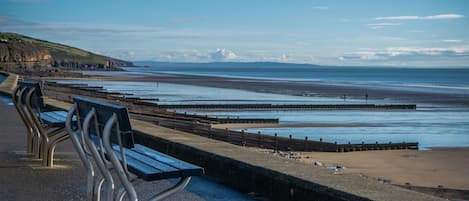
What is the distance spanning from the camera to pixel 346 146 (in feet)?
88.7

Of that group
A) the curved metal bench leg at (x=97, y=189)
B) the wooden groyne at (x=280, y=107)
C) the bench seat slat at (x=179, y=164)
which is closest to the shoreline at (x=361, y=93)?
the wooden groyne at (x=280, y=107)

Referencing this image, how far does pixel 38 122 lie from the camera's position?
8703mm

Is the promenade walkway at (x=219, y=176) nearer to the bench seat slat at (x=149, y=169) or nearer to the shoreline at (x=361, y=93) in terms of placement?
the bench seat slat at (x=149, y=169)

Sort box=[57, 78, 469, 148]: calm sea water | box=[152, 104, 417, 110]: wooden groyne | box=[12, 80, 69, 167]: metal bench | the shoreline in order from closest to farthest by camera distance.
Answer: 1. box=[12, 80, 69, 167]: metal bench
2. box=[57, 78, 469, 148]: calm sea water
3. box=[152, 104, 417, 110]: wooden groyne
4. the shoreline

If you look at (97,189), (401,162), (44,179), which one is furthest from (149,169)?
(401,162)

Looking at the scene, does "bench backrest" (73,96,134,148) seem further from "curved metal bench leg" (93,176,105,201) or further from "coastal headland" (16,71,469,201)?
"coastal headland" (16,71,469,201)

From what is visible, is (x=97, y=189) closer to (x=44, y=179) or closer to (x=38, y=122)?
(x=44, y=179)

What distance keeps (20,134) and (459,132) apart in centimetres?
2667

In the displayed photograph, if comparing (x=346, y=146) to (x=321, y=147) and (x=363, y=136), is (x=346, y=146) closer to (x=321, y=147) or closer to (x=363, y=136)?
(x=321, y=147)

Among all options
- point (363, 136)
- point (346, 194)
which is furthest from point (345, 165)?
point (346, 194)

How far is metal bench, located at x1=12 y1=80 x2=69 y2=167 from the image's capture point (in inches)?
334

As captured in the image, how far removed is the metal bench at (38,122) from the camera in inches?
334

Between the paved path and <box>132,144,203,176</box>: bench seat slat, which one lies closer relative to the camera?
<box>132,144,203,176</box>: bench seat slat

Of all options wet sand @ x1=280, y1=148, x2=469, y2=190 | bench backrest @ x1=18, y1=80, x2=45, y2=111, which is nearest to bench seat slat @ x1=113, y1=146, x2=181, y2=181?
bench backrest @ x1=18, y1=80, x2=45, y2=111
